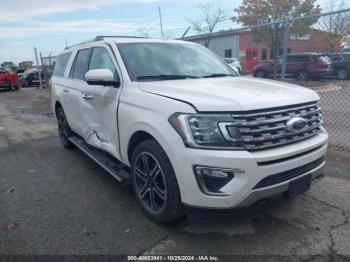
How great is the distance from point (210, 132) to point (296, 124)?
0.84 m

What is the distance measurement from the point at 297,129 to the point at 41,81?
25.1m

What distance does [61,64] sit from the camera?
6574 mm

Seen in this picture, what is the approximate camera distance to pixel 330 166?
518cm

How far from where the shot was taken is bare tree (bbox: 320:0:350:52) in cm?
628

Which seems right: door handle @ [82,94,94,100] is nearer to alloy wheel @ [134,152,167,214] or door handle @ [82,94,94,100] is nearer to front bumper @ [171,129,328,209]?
alloy wheel @ [134,152,167,214]

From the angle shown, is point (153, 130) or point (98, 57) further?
point (98, 57)

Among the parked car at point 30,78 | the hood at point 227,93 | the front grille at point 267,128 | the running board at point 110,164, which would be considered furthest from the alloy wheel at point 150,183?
the parked car at point 30,78

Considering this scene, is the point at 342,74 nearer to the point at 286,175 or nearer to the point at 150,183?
the point at 286,175

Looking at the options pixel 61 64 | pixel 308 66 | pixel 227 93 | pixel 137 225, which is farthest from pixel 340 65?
pixel 61 64

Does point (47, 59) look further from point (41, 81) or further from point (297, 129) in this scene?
point (297, 129)

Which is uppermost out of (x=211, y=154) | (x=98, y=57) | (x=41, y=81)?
(x=98, y=57)

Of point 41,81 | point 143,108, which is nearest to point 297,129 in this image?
point 143,108

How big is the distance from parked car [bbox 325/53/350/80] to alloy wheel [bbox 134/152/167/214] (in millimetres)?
3818

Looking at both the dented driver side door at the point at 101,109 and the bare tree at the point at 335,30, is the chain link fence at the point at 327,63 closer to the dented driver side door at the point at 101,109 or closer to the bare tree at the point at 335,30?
the bare tree at the point at 335,30
